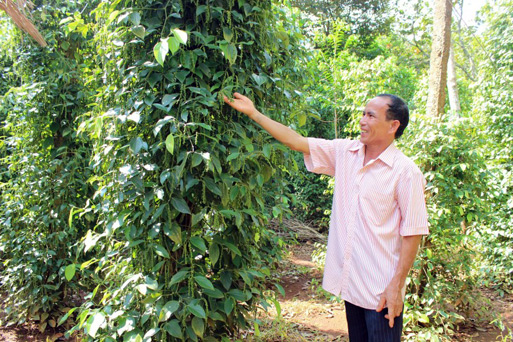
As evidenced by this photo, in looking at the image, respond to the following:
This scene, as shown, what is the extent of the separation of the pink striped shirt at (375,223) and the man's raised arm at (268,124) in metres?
0.29

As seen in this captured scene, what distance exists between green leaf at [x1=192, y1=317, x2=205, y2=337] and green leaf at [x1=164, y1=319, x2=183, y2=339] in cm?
6

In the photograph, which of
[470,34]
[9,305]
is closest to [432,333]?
[9,305]

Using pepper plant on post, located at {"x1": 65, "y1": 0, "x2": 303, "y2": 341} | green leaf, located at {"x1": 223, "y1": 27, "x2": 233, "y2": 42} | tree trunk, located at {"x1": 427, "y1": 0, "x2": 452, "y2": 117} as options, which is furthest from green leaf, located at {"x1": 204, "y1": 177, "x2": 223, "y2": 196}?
tree trunk, located at {"x1": 427, "y1": 0, "x2": 452, "y2": 117}

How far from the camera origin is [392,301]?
160cm

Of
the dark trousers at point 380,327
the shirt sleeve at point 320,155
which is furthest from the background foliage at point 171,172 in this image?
the dark trousers at point 380,327

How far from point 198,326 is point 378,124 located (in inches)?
44.1

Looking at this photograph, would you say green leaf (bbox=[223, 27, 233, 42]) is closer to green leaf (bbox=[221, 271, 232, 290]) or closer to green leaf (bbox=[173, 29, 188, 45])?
green leaf (bbox=[173, 29, 188, 45])

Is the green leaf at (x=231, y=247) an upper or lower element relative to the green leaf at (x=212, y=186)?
lower

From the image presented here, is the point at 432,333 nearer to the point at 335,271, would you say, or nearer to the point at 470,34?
the point at 335,271

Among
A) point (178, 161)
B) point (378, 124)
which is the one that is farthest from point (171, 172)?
point (378, 124)

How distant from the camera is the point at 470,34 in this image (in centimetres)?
1605

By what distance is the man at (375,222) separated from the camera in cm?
163

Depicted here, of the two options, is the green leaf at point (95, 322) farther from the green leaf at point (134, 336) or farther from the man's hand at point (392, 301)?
the man's hand at point (392, 301)

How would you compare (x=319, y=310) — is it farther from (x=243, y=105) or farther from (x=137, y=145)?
(x=137, y=145)
